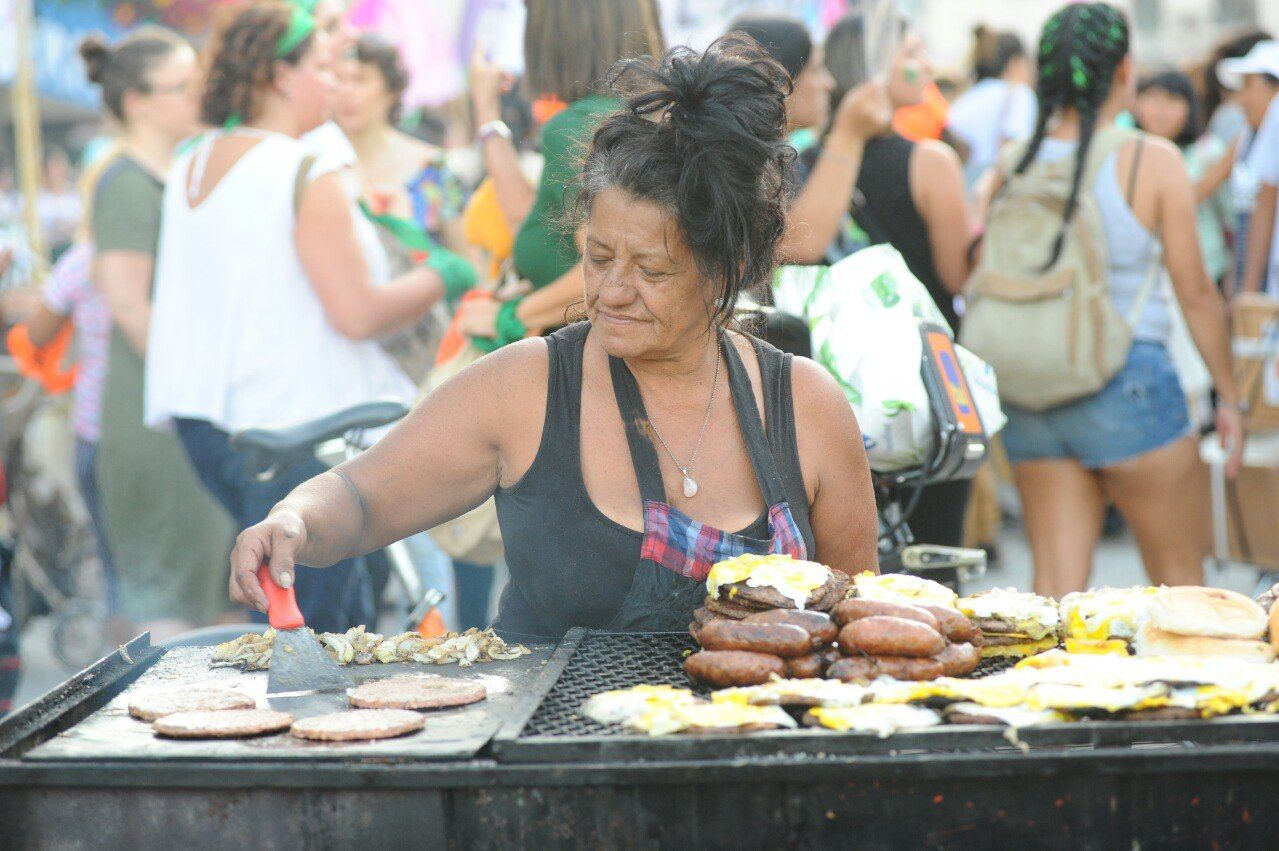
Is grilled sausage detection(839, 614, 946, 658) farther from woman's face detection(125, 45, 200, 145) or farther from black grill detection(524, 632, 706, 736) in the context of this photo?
woman's face detection(125, 45, 200, 145)

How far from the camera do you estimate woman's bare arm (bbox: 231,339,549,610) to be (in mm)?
2756

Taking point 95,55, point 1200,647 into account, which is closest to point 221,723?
point 1200,647

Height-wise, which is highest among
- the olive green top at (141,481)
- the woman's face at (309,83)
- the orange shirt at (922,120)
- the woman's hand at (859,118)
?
the woman's face at (309,83)

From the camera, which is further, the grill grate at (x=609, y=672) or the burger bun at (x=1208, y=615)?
the burger bun at (x=1208, y=615)

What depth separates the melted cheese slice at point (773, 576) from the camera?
2275 millimetres

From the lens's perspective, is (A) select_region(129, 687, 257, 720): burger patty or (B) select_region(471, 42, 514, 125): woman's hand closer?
(A) select_region(129, 687, 257, 720): burger patty

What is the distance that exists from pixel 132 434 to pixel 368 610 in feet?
5.51

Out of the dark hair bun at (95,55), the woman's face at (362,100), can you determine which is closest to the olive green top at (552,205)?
the dark hair bun at (95,55)

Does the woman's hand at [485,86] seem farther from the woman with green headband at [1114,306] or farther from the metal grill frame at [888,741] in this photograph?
the metal grill frame at [888,741]

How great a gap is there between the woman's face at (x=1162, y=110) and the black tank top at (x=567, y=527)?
594cm

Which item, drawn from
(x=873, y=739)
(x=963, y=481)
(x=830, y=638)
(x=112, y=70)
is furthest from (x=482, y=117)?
(x=873, y=739)

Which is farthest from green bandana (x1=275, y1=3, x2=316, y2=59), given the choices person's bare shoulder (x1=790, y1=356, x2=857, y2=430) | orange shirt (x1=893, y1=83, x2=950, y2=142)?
orange shirt (x1=893, y1=83, x2=950, y2=142)

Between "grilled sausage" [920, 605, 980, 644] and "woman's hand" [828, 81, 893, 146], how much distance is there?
7.87 ft

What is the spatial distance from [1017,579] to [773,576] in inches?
214
